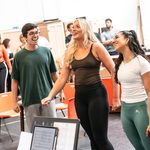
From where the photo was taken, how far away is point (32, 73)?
3.02m

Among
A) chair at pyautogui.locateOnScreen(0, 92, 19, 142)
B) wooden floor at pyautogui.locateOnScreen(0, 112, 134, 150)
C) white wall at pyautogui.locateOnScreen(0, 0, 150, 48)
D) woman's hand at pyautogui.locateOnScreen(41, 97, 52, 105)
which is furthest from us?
white wall at pyautogui.locateOnScreen(0, 0, 150, 48)

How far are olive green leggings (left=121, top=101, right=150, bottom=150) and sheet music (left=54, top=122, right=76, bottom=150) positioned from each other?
1002mm

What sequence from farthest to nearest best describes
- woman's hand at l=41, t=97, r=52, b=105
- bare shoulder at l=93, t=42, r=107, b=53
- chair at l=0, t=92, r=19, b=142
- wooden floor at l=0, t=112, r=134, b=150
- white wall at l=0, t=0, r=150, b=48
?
white wall at l=0, t=0, r=150, b=48, chair at l=0, t=92, r=19, b=142, wooden floor at l=0, t=112, r=134, b=150, woman's hand at l=41, t=97, r=52, b=105, bare shoulder at l=93, t=42, r=107, b=53

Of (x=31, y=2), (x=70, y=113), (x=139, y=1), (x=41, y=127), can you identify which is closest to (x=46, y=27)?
(x=31, y=2)

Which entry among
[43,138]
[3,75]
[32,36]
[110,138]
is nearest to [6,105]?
[110,138]

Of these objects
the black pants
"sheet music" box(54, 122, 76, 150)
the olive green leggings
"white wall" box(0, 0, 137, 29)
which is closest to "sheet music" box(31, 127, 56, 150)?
"sheet music" box(54, 122, 76, 150)

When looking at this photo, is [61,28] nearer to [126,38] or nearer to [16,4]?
[16,4]

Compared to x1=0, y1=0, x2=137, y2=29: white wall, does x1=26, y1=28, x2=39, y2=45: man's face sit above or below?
below

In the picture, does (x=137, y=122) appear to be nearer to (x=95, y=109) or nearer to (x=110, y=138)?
(x=95, y=109)

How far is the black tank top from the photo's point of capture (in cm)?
273

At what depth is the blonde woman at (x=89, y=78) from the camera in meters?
2.74

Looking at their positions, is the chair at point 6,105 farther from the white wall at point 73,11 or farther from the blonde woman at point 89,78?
the white wall at point 73,11

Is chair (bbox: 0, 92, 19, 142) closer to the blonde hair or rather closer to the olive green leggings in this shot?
the blonde hair

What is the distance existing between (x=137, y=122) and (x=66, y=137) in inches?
40.4
